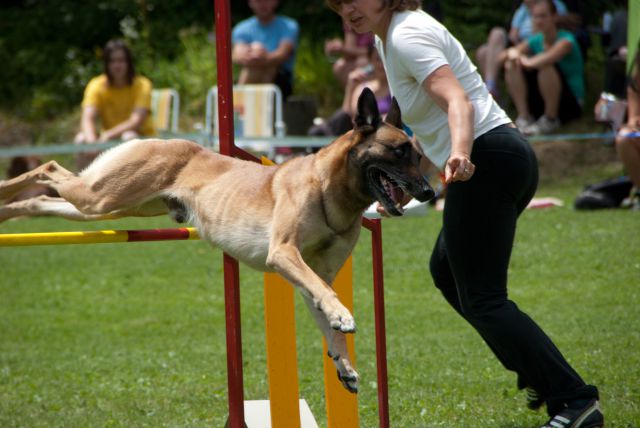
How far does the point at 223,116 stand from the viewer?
446 cm

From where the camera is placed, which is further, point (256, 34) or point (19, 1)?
point (19, 1)

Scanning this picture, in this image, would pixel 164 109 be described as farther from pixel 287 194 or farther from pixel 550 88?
pixel 287 194

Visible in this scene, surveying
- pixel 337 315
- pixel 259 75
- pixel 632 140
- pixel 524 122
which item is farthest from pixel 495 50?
pixel 337 315

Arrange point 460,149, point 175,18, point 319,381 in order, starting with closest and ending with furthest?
1. point 460,149
2. point 319,381
3. point 175,18

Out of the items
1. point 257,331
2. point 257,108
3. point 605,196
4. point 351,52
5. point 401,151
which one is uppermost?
point 401,151

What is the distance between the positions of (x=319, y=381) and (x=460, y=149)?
3.10 m

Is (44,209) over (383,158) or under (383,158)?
under

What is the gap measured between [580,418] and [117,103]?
9662 mm

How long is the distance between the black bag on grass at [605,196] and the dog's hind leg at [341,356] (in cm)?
707

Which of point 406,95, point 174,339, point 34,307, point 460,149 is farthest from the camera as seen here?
point 34,307

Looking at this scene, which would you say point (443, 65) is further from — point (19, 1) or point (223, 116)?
point (19, 1)

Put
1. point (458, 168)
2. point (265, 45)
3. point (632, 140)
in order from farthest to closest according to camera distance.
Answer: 1. point (265, 45)
2. point (632, 140)
3. point (458, 168)

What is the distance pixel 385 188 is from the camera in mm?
4215

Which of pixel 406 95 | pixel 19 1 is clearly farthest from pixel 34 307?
pixel 19 1
